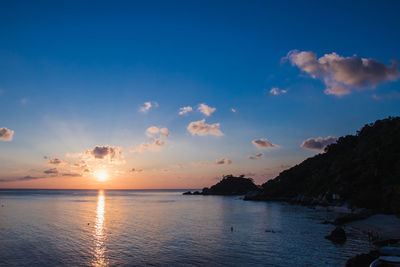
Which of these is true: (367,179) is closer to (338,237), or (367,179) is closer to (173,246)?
(338,237)

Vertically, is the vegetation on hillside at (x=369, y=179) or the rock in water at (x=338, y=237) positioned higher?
the vegetation on hillside at (x=369, y=179)

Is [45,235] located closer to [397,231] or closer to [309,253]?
[309,253]

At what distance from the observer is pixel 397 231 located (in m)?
47.2

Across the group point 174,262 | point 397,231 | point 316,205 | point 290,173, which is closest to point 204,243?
point 174,262

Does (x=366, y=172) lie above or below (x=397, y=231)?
above

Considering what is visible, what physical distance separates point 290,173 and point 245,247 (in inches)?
6169

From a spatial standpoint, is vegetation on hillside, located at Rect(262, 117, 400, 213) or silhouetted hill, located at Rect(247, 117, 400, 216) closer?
vegetation on hillside, located at Rect(262, 117, 400, 213)

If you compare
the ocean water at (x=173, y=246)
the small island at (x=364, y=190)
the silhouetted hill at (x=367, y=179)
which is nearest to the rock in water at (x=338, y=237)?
the small island at (x=364, y=190)

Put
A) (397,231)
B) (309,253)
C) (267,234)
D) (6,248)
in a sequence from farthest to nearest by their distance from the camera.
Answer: (267,234) → (397,231) → (6,248) → (309,253)

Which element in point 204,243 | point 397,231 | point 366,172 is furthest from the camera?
point 366,172

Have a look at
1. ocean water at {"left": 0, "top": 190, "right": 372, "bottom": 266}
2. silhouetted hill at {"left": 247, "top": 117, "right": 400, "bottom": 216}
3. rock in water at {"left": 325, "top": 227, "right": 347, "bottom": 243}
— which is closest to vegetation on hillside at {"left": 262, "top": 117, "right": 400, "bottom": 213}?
silhouetted hill at {"left": 247, "top": 117, "right": 400, "bottom": 216}

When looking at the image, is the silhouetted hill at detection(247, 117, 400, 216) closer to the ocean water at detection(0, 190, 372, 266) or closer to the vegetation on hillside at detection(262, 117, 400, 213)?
the vegetation on hillside at detection(262, 117, 400, 213)

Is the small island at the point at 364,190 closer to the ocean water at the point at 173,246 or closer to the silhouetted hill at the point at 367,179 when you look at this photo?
the silhouetted hill at the point at 367,179

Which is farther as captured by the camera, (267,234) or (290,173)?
(290,173)
